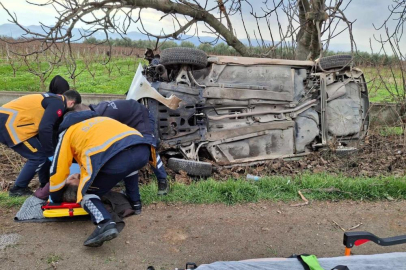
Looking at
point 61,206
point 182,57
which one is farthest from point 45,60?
point 61,206

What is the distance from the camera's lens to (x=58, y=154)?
127 inches

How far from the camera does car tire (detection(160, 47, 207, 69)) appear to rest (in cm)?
527

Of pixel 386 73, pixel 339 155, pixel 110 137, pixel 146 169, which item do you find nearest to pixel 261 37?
pixel 386 73

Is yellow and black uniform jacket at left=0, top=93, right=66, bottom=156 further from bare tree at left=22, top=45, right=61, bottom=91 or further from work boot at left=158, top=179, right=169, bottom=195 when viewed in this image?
work boot at left=158, top=179, right=169, bottom=195

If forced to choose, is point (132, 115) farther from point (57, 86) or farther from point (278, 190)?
point (278, 190)

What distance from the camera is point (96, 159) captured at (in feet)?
10.5

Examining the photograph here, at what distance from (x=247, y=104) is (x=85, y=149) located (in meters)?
3.11

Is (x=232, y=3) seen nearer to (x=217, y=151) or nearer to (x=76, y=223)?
(x=217, y=151)

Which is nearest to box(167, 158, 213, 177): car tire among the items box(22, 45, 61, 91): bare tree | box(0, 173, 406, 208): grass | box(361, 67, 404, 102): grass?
box(0, 173, 406, 208): grass

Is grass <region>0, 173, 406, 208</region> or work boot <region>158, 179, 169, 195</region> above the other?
work boot <region>158, 179, 169, 195</region>

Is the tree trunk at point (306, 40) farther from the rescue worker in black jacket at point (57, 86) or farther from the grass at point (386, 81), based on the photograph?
the rescue worker in black jacket at point (57, 86)

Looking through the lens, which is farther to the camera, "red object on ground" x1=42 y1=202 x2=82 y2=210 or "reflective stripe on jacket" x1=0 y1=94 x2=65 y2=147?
"reflective stripe on jacket" x1=0 y1=94 x2=65 y2=147

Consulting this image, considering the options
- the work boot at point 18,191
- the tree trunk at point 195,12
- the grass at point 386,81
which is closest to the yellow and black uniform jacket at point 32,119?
the work boot at point 18,191

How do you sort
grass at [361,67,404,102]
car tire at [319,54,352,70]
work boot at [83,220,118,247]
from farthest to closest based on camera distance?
grass at [361,67,404,102] → car tire at [319,54,352,70] → work boot at [83,220,118,247]
